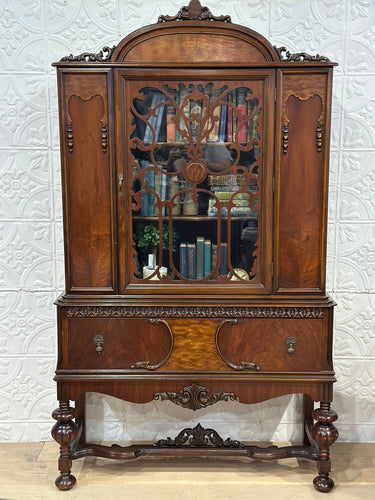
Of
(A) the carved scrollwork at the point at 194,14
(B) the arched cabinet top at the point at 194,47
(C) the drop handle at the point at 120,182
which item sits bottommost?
(C) the drop handle at the point at 120,182

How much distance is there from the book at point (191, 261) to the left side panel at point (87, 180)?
0.99ft

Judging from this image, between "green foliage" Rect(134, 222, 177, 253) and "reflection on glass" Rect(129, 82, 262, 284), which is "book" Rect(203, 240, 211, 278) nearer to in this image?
"reflection on glass" Rect(129, 82, 262, 284)

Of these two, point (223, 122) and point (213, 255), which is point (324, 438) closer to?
point (213, 255)

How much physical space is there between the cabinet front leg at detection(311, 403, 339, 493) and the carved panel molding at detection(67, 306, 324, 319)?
1.37ft

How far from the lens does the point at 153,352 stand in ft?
7.36

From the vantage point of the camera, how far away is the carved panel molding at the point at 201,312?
2213mm

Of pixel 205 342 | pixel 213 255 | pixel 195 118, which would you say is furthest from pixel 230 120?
pixel 205 342

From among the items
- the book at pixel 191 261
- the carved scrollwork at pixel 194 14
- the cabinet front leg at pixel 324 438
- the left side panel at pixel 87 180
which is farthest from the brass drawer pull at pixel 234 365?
the carved scrollwork at pixel 194 14

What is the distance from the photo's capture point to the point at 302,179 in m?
2.15

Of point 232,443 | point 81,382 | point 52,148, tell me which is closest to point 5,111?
point 52,148

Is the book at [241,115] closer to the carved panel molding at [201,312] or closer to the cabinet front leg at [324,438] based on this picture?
the carved panel molding at [201,312]

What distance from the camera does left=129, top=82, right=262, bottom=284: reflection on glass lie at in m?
2.12

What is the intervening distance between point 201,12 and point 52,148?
37.5 inches

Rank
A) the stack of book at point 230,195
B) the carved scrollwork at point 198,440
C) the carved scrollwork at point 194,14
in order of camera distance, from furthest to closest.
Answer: the carved scrollwork at point 198,440, the stack of book at point 230,195, the carved scrollwork at point 194,14
